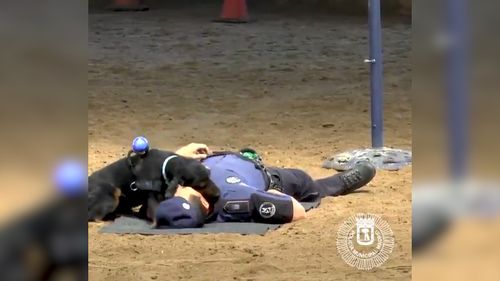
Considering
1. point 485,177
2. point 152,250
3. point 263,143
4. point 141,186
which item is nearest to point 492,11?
point 485,177

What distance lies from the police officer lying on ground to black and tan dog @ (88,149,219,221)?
0.11 ft

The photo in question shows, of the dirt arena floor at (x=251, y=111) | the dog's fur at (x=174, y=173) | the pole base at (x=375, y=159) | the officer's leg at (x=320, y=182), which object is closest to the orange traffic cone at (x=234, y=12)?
the dirt arena floor at (x=251, y=111)

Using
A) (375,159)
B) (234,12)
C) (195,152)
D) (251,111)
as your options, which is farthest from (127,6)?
(195,152)

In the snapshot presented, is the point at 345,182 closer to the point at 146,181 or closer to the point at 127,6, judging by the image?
the point at 146,181

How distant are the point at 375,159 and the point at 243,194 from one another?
0.93m

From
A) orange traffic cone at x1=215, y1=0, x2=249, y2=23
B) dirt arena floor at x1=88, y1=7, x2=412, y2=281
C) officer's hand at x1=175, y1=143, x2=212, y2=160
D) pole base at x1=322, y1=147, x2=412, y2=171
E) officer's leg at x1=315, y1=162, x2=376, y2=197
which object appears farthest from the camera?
orange traffic cone at x1=215, y1=0, x2=249, y2=23

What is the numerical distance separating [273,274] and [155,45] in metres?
4.46

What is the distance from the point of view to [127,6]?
848 cm

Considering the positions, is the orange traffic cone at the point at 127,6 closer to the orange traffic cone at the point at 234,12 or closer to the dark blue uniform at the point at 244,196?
the orange traffic cone at the point at 234,12

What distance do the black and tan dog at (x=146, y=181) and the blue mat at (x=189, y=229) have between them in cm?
5

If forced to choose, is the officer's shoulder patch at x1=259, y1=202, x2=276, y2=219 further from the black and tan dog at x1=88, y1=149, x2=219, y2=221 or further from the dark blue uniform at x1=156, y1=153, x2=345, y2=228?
the black and tan dog at x1=88, y1=149, x2=219, y2=221

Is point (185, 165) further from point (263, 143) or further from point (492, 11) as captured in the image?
point (492, 11)

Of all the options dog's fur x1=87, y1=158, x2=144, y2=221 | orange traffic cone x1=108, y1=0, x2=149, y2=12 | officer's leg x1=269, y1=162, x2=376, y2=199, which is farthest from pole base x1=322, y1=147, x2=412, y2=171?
orange traffic cone x1=108, y1=0, x2=149, y2=12

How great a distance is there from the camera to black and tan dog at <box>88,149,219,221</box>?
272 cm
